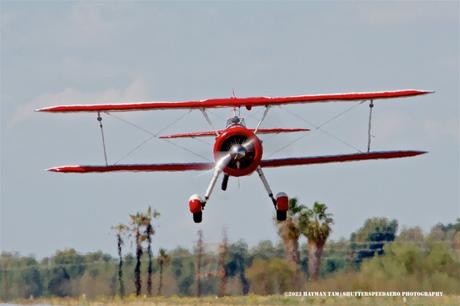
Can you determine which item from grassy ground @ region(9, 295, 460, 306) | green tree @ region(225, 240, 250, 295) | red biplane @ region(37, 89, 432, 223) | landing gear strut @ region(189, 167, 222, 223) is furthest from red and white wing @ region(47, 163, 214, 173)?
green tree @ region(225, 240, 250, 295)

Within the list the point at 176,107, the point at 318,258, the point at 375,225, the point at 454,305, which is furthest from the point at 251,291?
the point at 176,107

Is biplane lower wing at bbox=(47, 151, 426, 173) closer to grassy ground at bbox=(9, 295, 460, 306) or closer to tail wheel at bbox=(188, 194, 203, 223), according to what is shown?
tail wheel at bbox=(188, 194, 203, 223)

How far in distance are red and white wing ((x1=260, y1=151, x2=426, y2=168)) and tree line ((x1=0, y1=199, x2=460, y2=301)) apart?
22845 millimetres

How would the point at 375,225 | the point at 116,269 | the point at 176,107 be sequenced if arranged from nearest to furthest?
the point at 176,107 < the point at 116,269 < the point at 375,225

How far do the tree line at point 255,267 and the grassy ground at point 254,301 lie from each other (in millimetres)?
1067

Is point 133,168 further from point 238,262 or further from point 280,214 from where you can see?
point 238,262

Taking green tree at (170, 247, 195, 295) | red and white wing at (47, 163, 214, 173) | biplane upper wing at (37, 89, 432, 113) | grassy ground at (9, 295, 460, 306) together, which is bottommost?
grassy ground at (9, 295, 460, 306)

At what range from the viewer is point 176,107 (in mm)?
42250

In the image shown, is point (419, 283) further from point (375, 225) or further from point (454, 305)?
point (375, 225)

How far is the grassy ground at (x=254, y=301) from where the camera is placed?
62.4 meters

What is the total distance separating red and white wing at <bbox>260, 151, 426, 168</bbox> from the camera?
42.8 meters

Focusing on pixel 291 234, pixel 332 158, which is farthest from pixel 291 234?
pixel 332 158

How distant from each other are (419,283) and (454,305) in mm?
8321

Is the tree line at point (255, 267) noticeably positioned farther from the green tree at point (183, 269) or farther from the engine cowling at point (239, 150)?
the engine cowling at point (239, 150)
